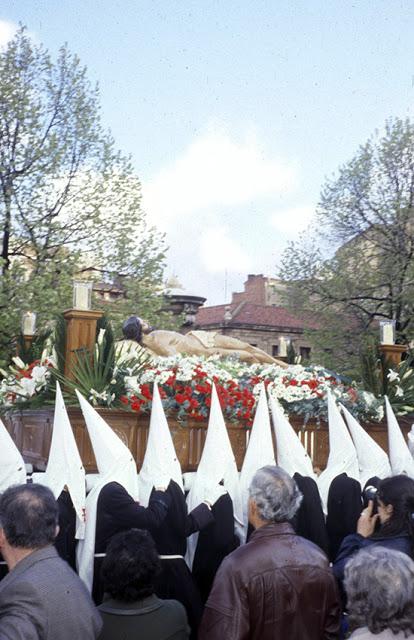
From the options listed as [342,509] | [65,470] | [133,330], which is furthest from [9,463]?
[133,330]

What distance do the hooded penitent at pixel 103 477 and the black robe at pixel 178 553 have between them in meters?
0.34

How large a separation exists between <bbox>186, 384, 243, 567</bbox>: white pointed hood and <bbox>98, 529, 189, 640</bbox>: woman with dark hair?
267 cm

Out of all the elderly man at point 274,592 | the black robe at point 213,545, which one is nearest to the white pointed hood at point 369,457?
the black robe at point 213,545

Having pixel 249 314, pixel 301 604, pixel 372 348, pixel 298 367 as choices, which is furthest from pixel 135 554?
pixel 249 314

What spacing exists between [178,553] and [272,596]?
85.4 inches

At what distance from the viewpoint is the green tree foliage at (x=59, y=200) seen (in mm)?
19609

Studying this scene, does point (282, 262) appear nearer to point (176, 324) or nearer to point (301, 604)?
point (176, 324)

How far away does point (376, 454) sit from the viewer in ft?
25.2

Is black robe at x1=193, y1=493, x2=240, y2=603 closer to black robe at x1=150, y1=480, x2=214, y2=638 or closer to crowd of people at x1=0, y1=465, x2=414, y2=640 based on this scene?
black robe at x1=150, y1=480, x2=214, y2=638

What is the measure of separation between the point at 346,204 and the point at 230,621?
75.2 ft

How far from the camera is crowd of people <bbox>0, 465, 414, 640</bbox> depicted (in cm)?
319

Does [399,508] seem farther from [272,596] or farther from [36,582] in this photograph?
[36,582]

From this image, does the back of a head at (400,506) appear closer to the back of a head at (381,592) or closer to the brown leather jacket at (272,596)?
the brown leather jacket at (272,596)

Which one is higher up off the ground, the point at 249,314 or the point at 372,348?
the point at 249,314
